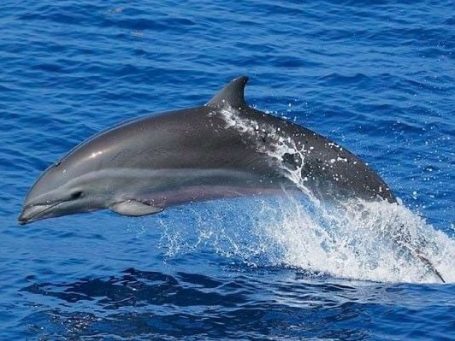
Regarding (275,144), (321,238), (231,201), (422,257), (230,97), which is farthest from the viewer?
(231,201)

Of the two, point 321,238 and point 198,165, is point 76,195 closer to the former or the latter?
point 198,165

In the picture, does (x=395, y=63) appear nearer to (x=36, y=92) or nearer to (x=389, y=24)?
(x=389, y=24)

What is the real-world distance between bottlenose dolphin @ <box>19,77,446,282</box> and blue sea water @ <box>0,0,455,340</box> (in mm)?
814

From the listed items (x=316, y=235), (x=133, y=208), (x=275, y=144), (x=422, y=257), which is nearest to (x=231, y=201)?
(x=316, y=235)

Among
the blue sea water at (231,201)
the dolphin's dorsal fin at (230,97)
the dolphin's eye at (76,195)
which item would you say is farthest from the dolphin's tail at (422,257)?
the dolphin's eye at (76,195)

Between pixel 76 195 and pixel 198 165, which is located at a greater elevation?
pixel 198 165

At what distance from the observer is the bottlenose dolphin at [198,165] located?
42.9 ft

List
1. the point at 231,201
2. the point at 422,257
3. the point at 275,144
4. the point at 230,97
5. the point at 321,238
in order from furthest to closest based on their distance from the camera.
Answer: the point at 231,201 < the point at 321,238 < the point at 422,257 < the point at 275,144 < the point at 230,97

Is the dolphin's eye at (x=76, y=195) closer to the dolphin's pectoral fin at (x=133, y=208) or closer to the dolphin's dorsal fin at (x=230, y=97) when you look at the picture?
the dolphin's pectoral fin at (x=133, y=208)

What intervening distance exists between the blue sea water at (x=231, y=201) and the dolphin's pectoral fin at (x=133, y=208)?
951mm

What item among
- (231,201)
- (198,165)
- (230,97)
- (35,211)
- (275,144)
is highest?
(230,97)

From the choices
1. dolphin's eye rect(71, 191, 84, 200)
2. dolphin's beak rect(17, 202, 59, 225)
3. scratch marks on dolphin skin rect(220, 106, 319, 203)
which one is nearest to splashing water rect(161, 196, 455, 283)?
scratch marks on dolphin skin rect(220, 106, 319, 203)

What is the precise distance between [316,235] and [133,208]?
2916 mm

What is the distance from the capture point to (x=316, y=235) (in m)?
15.1
